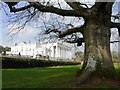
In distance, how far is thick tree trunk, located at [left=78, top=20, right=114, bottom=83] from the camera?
13.0 m

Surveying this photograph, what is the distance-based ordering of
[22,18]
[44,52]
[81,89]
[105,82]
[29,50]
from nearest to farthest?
[81,89] → [105,82] → [22,18] → [44,52] → [29,50]

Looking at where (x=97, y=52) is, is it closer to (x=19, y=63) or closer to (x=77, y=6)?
(x=77, y=6)

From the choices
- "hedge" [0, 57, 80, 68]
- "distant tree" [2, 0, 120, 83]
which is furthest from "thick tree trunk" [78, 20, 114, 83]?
"hedge" [0, 57, 80, 68]

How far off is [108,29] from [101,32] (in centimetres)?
58

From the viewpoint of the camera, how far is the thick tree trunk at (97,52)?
42.5ft

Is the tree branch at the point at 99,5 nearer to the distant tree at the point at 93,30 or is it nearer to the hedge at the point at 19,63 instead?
the distant tree at the point at 93,30

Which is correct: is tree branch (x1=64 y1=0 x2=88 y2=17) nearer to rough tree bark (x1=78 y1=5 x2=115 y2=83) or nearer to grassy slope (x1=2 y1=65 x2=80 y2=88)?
rough tree bark (x1=78 y1=5 x2=115 y2=83)

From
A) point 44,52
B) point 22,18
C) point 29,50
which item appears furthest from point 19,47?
point 22,18

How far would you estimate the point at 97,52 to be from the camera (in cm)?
1320

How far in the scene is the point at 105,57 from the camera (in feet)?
43.5

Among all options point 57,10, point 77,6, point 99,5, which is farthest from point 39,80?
point 99,5

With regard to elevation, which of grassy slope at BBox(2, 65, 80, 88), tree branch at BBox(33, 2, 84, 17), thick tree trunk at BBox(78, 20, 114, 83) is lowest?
grassy slope at BBox(2, 65, 80, 88)

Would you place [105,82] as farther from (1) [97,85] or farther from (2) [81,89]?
(2) [81,89]

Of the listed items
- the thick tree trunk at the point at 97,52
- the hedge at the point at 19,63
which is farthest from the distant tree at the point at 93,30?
the hedge at the point at 19,63
